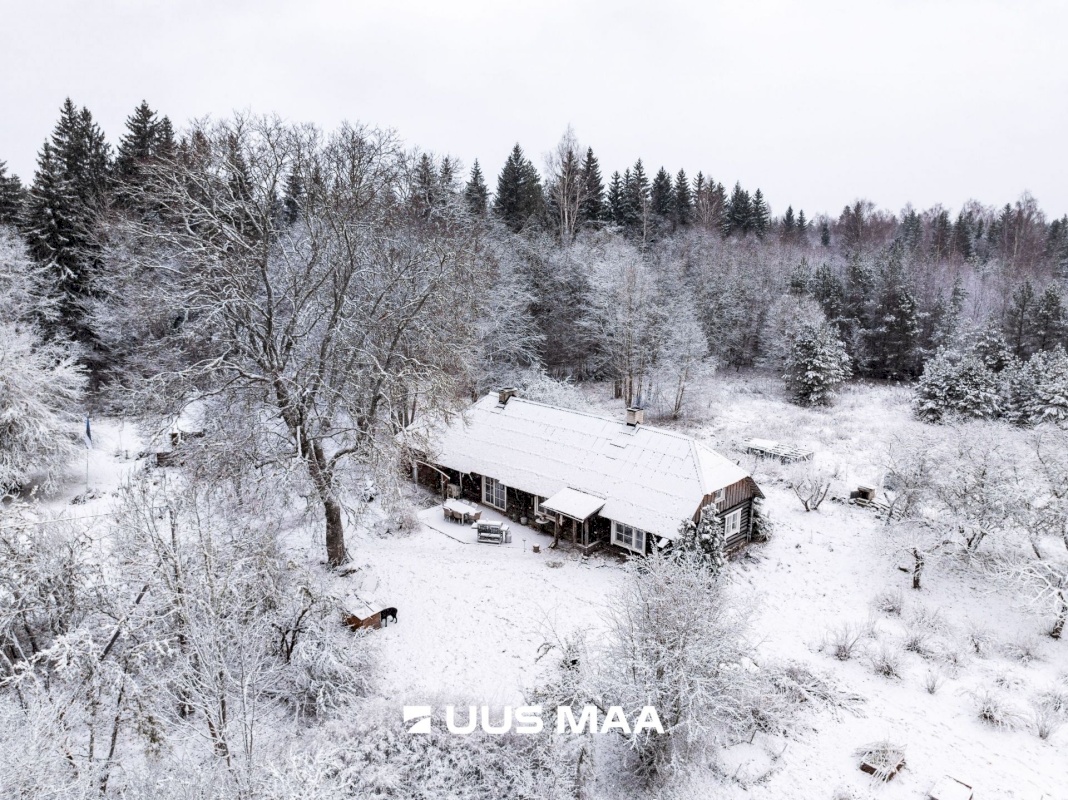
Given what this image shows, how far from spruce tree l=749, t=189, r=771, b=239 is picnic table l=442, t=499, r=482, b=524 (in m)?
50.7

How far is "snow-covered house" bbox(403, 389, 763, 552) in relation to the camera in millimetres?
18938

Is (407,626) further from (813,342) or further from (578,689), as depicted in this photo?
(813,342)

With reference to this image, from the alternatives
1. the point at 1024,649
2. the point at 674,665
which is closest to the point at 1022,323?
the point at 1024,649

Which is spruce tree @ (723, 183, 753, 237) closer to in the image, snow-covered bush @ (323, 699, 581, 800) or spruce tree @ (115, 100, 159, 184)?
spruce tree @ (115, 100, 159, 184)

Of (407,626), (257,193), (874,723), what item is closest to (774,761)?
(874,723)

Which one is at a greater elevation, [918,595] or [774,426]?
[774,426]

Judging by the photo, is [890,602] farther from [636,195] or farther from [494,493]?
[636,195]

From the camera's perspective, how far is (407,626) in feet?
50.4

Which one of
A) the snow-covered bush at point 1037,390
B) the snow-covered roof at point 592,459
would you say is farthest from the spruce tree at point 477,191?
the snow-covered bush at point 1037,390

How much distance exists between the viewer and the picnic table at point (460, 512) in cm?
2138

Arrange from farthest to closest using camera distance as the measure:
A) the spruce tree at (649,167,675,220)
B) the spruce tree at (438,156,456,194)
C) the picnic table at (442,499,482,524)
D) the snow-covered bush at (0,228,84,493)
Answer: the spruce tree at (649,167,675,220), the spruce tree at (438,156,456,194), the picnic table at (442,499,482,524), the snow-covered bush at (0,228,84,493)

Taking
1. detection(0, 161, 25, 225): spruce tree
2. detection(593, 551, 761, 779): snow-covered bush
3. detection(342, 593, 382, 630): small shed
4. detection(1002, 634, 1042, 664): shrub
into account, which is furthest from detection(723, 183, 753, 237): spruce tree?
detection(593, 551, 761, 779): snow-covered bush

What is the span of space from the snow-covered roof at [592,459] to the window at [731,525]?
125 cm

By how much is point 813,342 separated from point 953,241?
→ 39620 mm
